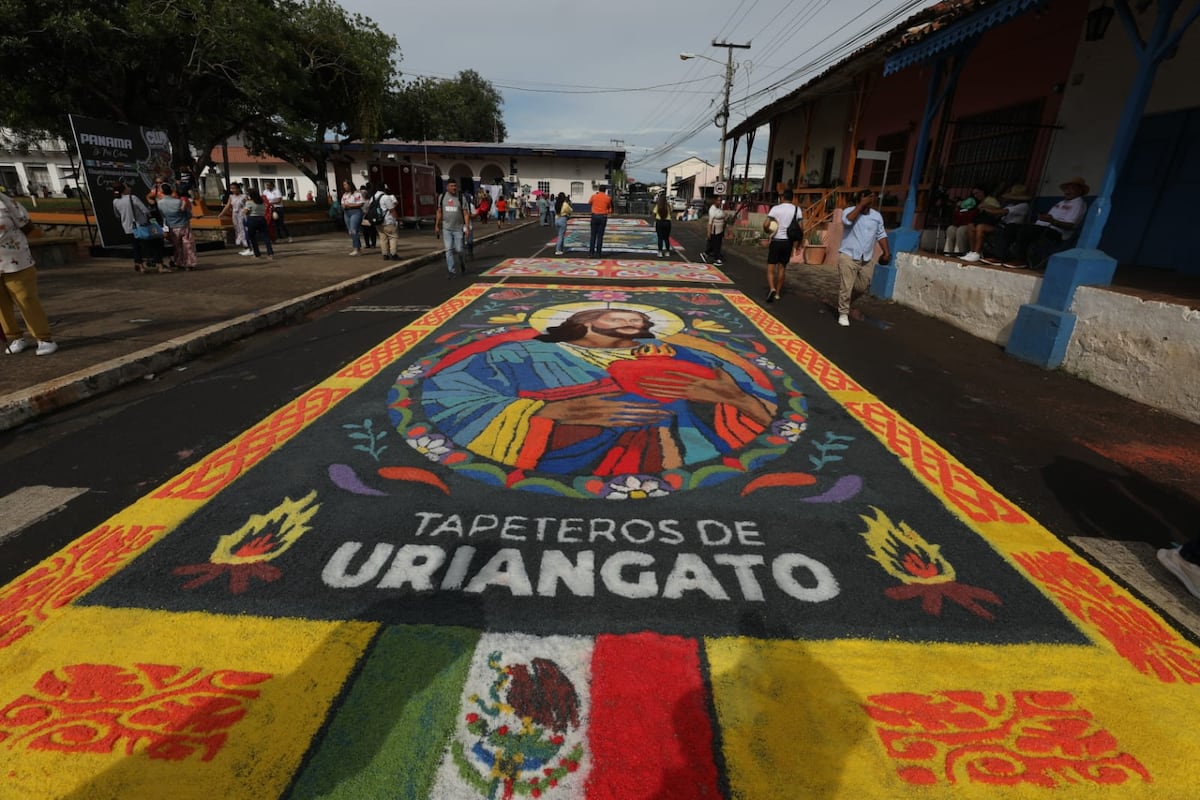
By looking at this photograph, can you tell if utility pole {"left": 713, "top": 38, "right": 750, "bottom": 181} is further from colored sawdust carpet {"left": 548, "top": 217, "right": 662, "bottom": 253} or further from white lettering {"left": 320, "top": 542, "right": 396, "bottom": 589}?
white lettering {"left": 320, "top": 542, "right": 396, "bottom": 589}

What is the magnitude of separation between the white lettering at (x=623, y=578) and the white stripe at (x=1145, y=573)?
2209mm

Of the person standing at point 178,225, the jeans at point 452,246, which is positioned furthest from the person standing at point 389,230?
the person standing at point 178,225

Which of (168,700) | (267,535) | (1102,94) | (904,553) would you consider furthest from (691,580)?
(1102,94)

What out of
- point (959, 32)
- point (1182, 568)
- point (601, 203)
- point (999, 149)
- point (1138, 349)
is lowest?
point (1182, 568)

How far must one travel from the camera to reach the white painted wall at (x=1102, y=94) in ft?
22.9

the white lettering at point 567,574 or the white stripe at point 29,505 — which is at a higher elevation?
the white lettering at point 567,574

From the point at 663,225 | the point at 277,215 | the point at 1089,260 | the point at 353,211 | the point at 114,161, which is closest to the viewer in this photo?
the point at 1089,260

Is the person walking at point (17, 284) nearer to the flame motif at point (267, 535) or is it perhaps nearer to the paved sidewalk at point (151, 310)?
the paved sidewalk at point (151, 310)

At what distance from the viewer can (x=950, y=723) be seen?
183cm

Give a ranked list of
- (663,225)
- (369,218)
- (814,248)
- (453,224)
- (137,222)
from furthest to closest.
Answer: (663,225) → (369,218) → (814,248) → (453,224) → (137,222)

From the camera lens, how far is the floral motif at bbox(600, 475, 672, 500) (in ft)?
10.3

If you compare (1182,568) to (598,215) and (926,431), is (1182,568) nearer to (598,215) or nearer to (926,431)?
(926,431)

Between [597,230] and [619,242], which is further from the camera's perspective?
[619,242]

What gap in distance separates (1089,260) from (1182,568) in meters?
4.42
